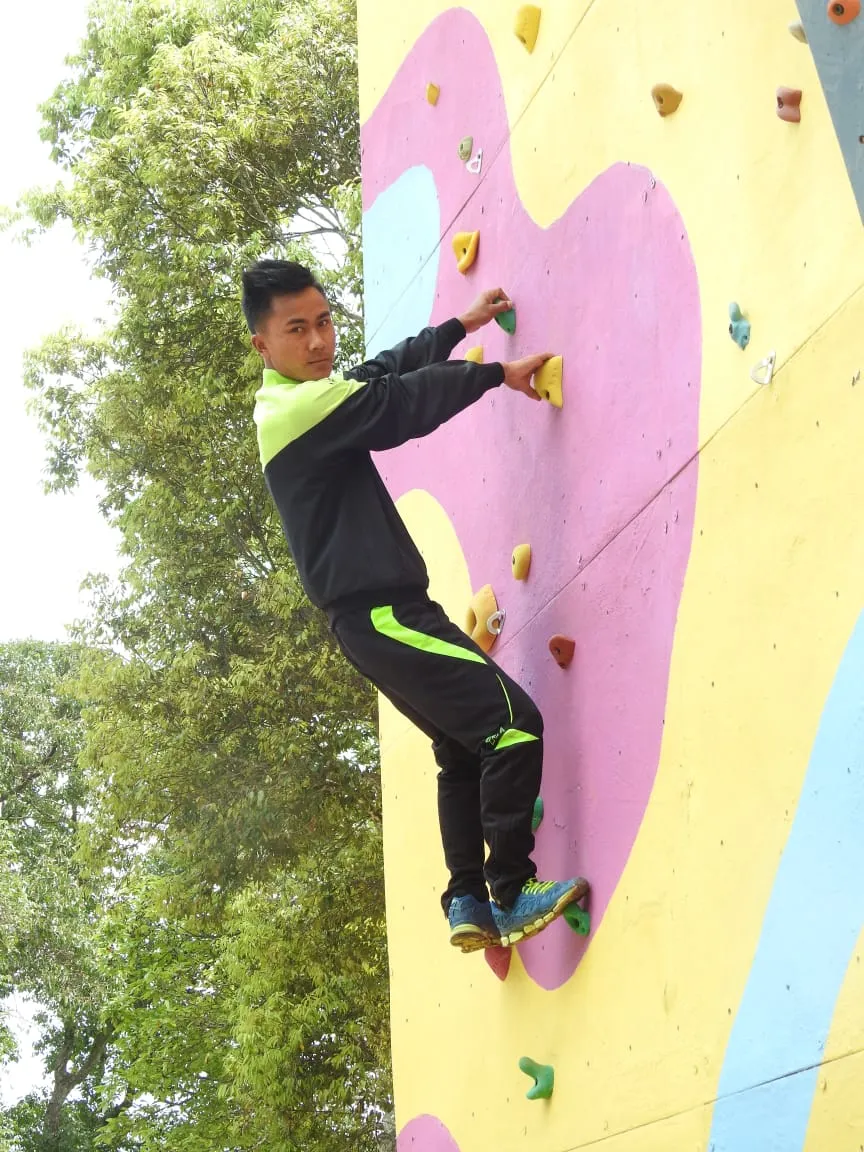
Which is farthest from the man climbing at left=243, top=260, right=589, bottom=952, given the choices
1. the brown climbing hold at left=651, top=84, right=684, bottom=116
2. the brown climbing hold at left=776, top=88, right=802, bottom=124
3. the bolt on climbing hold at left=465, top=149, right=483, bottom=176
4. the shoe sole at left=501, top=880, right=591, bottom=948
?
the brown climbing hold at left=776, top=88, right=802, bottom=124

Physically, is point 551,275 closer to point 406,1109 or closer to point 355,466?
point 355,466

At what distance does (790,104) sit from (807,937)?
1.17m

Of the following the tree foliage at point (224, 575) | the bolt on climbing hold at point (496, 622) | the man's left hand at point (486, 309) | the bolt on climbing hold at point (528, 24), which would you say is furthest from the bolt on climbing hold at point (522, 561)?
the tree foliage at point (224, 575)

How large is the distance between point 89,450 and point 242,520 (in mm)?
1314

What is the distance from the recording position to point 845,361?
185 cm

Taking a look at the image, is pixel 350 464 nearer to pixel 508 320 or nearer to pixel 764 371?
pixel 508 320

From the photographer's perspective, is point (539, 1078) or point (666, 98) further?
point (539, 1078)

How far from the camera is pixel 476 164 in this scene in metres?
3.39

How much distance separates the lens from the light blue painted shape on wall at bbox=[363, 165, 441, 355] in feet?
12.3

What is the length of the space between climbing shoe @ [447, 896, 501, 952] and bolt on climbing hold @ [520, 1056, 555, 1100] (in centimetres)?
24

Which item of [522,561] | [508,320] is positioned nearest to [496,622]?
[522,561]

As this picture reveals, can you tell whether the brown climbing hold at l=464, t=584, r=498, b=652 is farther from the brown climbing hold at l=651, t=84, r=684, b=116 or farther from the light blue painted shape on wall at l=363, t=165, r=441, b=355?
the brown climbing hold at l=651, t=84, r=684, b=116

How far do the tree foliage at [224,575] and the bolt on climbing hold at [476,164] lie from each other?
Answer: 5.71 metres

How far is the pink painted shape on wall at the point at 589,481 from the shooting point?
92.8 inches
